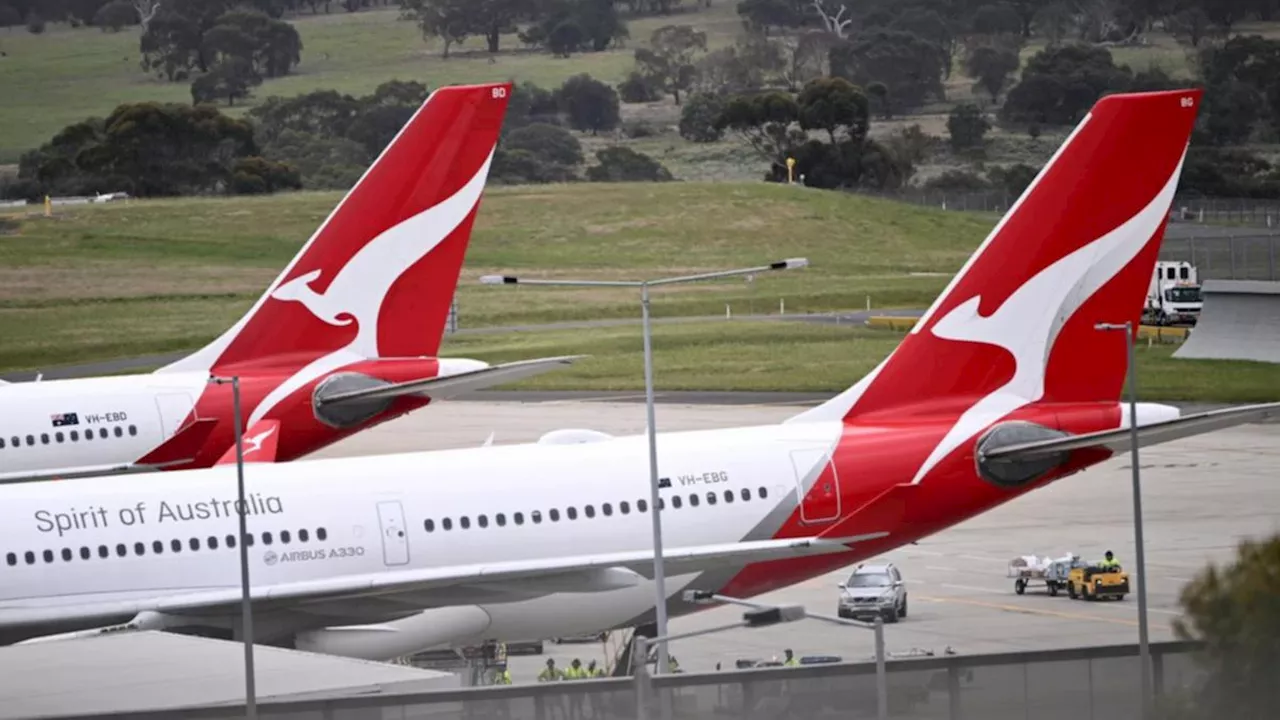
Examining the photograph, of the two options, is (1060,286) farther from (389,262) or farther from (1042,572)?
(389,262)

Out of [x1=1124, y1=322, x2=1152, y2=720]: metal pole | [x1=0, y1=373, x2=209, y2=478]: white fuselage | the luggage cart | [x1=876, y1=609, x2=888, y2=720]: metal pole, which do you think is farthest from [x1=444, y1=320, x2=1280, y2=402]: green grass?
[x1=876, y1=609, x2=888, y2=720]: metal pole

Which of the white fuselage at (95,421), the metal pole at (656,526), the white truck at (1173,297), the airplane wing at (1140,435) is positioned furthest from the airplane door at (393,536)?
the white truck at (1173,297)

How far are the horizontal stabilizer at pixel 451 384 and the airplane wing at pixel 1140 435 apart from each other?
856 centimetres

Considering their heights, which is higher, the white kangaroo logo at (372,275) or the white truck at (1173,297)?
the white kangaroo logo at (372,275)

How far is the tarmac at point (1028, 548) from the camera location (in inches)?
1773

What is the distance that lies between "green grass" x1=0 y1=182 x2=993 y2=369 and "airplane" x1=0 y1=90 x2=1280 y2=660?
304 ft

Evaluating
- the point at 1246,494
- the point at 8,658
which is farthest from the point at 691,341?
the point at 8,658

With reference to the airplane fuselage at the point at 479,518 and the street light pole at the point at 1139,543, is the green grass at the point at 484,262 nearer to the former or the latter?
the airplane fuselage at the point at 479,518

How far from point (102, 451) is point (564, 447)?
12078 millimetres

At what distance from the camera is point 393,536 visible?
1458 inches

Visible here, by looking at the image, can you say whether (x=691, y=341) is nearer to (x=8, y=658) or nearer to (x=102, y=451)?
(x=102, y=451)

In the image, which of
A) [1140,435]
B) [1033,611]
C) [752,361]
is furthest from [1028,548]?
[752,361]

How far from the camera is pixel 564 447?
39344mm

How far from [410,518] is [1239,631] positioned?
22264 mm
